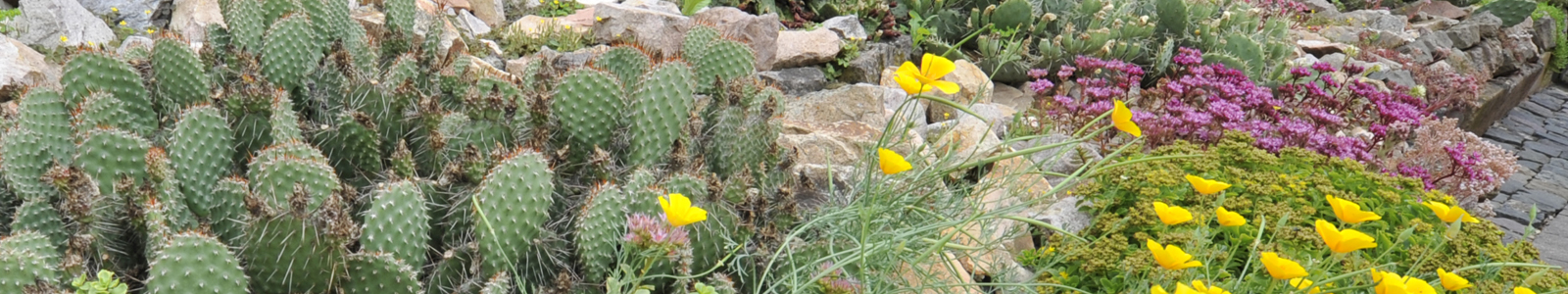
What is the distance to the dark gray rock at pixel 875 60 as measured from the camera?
4719mm

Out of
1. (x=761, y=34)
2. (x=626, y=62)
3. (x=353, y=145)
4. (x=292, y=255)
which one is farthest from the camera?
(x=761, y=34)

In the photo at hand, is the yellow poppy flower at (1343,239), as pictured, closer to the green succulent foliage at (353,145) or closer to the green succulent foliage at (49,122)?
the green succulent foliage at (353,145)

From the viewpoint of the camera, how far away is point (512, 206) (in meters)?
1.85

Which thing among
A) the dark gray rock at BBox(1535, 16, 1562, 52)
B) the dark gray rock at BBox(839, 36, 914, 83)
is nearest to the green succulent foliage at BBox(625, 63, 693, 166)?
the dark gray rock at BBox(839, 36, 914, 83)

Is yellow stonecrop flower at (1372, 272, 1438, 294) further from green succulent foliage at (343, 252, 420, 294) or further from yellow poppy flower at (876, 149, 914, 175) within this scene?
green succulent foliage at (343, 252, 420, 294)

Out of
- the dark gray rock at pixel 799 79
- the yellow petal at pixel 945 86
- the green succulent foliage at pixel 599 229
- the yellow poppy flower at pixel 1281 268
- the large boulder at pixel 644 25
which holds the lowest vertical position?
the dark gray rock at pixel 799 79

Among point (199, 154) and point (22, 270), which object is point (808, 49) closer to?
point (199, 154)

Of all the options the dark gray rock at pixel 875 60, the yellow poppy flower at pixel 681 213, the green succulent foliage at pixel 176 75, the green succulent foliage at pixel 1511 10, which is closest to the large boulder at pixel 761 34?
the dark gray rock at pixel 875 60

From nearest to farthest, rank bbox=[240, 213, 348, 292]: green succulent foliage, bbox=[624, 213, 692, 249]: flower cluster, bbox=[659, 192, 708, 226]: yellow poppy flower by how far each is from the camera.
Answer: bbox=[659, 192, 708, 226]: yellow poppy flower, bbox=[624, 213, 692, 249]: flower cluster, bbox=[240, 213, 348, 292]: green succulent foliage

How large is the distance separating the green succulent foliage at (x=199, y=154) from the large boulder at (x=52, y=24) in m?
2.29

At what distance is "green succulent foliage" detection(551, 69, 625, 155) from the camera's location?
2.23m

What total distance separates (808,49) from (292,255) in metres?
3.09

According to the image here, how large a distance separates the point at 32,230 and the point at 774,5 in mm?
3801

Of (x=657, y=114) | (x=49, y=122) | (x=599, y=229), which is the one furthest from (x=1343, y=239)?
(x=49, y=122)
